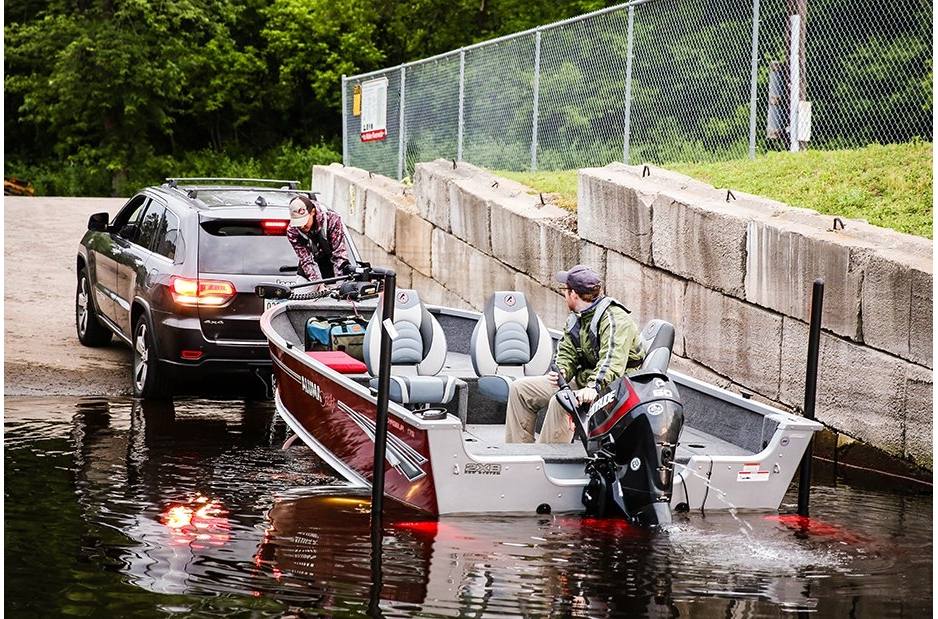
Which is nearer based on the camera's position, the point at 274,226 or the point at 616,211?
the point at 274,226

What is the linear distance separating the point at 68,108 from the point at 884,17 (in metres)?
33.7

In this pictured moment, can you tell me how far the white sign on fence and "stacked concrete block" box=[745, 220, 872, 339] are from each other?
12.8 m

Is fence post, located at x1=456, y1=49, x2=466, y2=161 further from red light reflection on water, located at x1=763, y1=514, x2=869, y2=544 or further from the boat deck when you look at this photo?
red light reflection on water, located at x1=763, y1=514, x2=869, y2=544

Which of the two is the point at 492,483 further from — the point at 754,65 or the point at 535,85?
the point at 535,85

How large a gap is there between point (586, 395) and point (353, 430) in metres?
1.60

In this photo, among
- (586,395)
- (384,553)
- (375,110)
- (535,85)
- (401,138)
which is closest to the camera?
(384,553)

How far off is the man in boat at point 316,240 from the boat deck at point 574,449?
2484 millimetres

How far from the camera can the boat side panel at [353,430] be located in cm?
778

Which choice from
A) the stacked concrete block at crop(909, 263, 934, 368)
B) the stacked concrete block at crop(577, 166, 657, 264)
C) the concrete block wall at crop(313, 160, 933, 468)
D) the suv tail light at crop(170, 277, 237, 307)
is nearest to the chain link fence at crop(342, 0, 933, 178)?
the concrete block wall at crop(313, 160, 933, 468)

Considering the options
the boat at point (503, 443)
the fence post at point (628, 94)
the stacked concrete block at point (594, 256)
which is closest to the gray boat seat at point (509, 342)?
the boat at point (503, 443)

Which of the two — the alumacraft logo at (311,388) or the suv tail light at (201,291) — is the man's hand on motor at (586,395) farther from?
the suv tail light at (201,291)

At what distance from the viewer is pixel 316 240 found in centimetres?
1144

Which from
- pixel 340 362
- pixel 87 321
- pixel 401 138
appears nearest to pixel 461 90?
pixel 401 138

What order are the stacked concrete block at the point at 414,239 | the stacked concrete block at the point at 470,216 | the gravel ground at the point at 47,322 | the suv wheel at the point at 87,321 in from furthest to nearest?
the stacked concrete block at the point at 414,239 → the stacked concrete block at the point at 470,216 → the suv wheel at the point at 87,321 → the gravel ground at the point at 47,322
